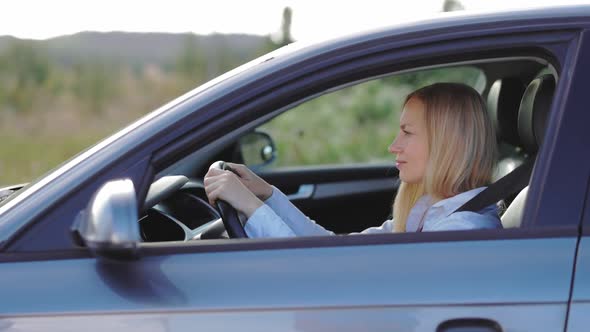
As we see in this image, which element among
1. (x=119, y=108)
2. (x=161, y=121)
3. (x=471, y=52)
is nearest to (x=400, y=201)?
(x=471, y=52)

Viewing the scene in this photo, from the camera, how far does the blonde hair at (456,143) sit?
7.82 ft

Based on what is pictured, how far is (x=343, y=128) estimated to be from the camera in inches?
555

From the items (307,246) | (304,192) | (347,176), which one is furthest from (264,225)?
(347,176)

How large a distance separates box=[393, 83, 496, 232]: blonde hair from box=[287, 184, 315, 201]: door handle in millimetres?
1928

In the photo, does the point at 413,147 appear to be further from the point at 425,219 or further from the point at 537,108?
the point at 537,108

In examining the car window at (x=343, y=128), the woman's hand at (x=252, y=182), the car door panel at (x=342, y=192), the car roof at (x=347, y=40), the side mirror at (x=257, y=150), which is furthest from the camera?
the car window at (x=343, y=128)

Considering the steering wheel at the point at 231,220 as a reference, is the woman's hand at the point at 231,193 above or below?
above

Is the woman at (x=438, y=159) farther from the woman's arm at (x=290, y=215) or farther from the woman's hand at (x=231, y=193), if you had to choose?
the woman's arm at (x=290, y=215)

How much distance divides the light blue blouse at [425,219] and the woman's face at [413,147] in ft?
0.27

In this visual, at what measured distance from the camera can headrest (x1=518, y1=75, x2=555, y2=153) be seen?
2.50 m

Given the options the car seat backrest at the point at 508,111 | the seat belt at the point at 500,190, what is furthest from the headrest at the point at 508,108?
the seat belt at the point at 500,190

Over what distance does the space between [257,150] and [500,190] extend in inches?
94.0

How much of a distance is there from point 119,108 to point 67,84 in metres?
1.34

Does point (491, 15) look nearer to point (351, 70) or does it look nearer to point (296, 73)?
point (351, 70)
